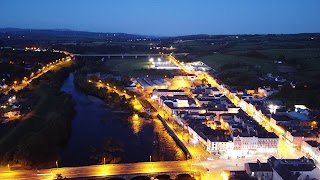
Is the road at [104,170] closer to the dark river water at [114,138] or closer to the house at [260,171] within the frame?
the dark river water at [114,138]

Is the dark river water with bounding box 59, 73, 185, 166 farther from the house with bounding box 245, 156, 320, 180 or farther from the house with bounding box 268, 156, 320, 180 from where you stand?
A: the house with bounding box 268, 156, 320, 180

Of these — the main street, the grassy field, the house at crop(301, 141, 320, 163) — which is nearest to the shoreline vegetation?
the main street

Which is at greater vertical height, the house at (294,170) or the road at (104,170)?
the house at (294,170)

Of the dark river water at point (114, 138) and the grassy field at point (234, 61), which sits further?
the grassy field at point (234, 61)

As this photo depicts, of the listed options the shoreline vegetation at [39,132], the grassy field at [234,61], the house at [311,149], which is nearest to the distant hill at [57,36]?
the grassy field at [234,61]

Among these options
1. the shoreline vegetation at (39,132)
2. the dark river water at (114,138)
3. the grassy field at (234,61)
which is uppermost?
the grassy field at (234,61)

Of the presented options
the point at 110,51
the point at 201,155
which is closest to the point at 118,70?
Result: the point at 110,51

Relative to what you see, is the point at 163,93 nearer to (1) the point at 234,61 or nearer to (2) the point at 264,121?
(2) the point at 264,121
